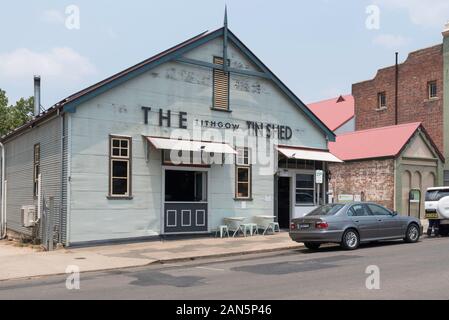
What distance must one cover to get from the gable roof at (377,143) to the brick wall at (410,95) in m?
5.30

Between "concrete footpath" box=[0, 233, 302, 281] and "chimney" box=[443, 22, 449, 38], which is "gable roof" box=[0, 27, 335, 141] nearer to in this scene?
"concrete footpath" box=[0, 233, 302, 281]

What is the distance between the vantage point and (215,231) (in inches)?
774

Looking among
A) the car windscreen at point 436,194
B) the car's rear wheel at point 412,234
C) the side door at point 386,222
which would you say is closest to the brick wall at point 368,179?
the car windscreen at point 436,194

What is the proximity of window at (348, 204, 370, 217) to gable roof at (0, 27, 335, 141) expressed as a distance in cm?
677

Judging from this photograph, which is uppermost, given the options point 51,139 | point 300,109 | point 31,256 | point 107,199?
point 300,109

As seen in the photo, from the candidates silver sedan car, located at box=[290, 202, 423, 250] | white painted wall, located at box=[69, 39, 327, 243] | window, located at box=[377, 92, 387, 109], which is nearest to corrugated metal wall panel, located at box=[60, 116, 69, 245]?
white painted wall, located at box=[69, 39, 327, 243]

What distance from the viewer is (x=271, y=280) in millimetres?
10555

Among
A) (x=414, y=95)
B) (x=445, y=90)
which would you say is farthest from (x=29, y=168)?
(x=414, y=95)
